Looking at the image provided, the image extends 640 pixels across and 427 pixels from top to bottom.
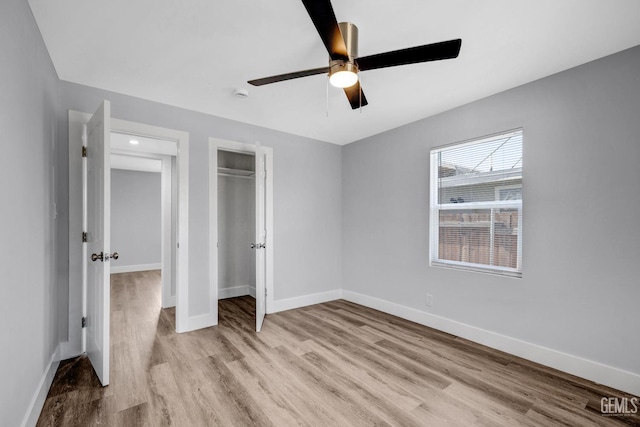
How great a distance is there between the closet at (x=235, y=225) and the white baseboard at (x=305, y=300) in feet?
2.98

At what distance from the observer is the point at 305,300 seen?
4.28 meters

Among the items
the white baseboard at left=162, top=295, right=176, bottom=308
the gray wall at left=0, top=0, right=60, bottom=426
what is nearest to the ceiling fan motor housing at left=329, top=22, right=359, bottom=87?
the gray wall at left=0, top=0, right=60, bottom=426

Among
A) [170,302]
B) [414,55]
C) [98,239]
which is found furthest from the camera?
[170,302]

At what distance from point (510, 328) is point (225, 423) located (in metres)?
2.55

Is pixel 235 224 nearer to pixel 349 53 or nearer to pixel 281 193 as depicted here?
pixel 281 193

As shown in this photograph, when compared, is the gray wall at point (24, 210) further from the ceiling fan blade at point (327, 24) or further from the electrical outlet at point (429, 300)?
the electrical outlet at point (429, 300)

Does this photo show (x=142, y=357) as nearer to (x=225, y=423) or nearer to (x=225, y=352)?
(x=225, y=352)

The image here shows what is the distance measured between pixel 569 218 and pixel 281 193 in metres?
3.09

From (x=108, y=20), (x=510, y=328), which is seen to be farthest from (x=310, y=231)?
(x=108, y=20)

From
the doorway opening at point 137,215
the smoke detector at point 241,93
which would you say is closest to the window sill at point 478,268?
the smoke detector at point 241,93

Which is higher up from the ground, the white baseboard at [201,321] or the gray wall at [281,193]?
the gray wall at [281,193]

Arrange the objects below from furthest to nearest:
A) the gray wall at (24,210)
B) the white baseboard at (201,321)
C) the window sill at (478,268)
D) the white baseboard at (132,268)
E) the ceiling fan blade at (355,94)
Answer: the white baseboard at (132,268)
the white baseboard at (201,321)
the window sill at (478,268)
the ceiling fan blade at (355,94)
the gray wall at (24,210)

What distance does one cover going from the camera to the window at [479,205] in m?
2.79

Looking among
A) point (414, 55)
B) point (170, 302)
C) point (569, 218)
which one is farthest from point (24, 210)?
point (569, 218)
